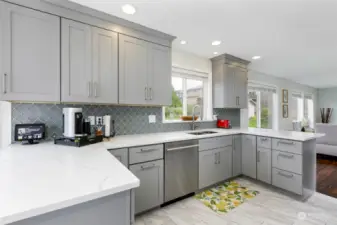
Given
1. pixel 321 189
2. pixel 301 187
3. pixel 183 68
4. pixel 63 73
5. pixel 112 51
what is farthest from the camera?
pixel 183 68

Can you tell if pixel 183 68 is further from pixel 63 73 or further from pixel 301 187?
pixel 301 187

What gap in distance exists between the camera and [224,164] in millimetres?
2883

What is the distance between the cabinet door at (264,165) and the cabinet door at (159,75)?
1.76m

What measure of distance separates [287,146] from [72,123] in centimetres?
287

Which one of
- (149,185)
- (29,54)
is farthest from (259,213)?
(29,54)

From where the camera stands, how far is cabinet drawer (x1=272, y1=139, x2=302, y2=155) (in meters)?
2.37

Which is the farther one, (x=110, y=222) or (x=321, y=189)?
(x=321, y=189)

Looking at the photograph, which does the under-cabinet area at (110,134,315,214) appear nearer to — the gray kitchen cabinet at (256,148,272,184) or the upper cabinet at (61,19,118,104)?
the gray kitchen cabinet at (256,148,272,184)

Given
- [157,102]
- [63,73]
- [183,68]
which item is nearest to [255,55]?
[183,68]

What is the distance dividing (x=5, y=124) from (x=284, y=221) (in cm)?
317

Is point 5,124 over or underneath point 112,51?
underneath

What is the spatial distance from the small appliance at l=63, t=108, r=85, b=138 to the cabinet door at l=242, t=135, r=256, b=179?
267 centimetres

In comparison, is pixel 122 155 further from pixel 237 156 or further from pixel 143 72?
pixel 237 156

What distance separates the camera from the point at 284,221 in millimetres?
1944
